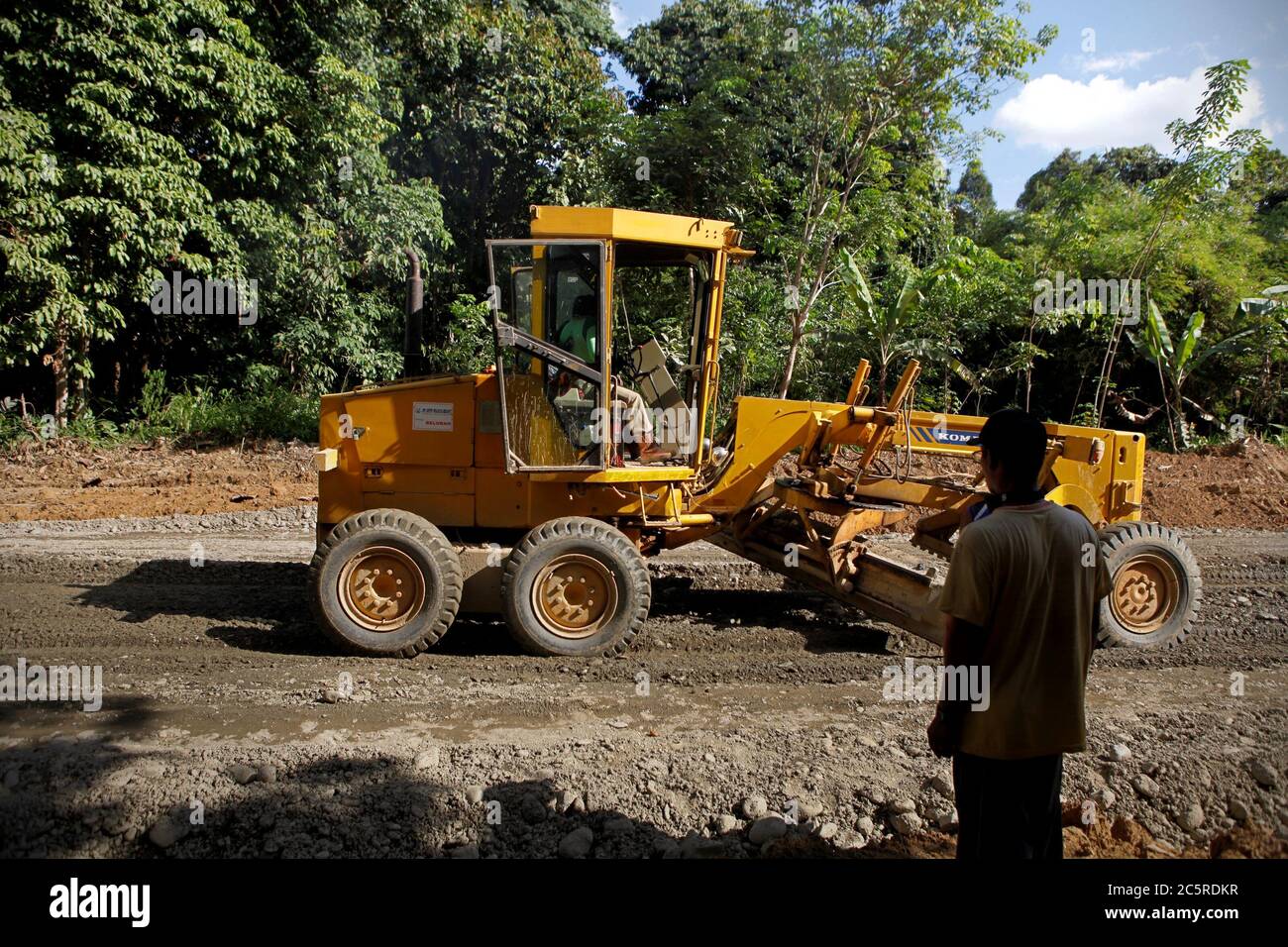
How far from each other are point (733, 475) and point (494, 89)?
1328 cm

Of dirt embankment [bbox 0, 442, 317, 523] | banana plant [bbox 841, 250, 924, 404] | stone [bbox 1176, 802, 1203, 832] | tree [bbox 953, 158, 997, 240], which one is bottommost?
stone [bbox 1176, 802, 1203, 832]

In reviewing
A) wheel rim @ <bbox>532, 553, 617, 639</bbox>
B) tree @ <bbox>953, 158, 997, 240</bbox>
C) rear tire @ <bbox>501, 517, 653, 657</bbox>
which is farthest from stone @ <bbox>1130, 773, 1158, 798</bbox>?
tree @ <bbox>953, 158, 997, 240</bbox>

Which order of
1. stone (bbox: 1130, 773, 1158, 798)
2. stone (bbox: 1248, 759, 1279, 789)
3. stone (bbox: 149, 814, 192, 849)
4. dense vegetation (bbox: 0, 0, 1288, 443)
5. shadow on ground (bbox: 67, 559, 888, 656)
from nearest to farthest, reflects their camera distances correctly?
stone (bbox: 149, 814, 192, 849) < stone (bbox: 1130, 773, 1158, 798) < stone (bbox: 1248, 759, 1279, 789) < shadow on ground (bbox: 67, 559, 888, 656) < dense vegetation (bbox: 0, 0, 1288, 443)

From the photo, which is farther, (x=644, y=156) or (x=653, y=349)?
(x=644, y=156)

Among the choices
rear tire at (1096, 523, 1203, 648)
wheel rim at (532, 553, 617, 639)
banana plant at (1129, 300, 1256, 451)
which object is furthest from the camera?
banana plant at (1129, 300, 1256, 451)

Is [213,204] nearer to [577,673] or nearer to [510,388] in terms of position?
[510,388]

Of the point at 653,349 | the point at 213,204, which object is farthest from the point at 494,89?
the point at 653,349

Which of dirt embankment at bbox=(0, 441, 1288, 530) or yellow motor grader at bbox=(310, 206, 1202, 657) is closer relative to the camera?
yellow motor grader at bbox=(310, 206, 1202, 657)

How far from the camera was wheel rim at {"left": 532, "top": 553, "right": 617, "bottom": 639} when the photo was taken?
19.4 feet

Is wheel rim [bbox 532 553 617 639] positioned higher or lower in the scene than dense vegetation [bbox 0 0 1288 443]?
lower

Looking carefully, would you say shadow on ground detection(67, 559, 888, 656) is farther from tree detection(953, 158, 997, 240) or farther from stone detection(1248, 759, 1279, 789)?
tree detection(953, 158, 997, 240)
